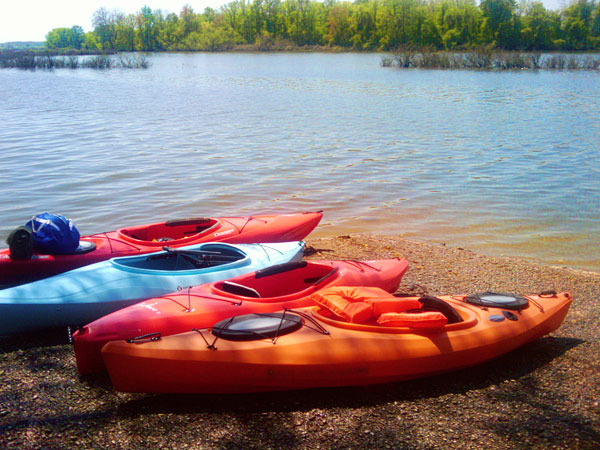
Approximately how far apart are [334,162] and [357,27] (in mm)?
66259

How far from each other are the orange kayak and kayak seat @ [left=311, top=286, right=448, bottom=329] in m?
0.01

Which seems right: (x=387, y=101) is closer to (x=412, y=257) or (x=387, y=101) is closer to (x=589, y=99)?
(x=589, y=99)

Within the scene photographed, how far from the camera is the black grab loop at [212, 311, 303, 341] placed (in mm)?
3518

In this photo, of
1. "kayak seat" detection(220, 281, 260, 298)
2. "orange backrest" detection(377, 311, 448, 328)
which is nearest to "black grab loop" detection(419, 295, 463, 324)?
"orange backrest" detection(377, 311, 448, 328)

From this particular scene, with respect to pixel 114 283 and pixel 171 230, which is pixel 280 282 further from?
pixel 171 230

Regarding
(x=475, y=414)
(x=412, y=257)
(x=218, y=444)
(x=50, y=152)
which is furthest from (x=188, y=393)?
(x=50, y=152)

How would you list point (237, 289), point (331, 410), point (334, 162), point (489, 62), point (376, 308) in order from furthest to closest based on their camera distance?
point (489, 62) < point (334, 162) < point (237, 289) < point (376, 308) < point (331, 410)

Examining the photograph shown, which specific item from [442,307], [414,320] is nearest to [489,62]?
[442,307]

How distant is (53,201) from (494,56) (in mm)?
31956

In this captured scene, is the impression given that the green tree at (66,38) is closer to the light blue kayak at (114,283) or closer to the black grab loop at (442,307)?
the light blue kayak at (114,283)

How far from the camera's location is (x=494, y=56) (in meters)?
34.8

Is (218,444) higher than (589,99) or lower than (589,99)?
lower

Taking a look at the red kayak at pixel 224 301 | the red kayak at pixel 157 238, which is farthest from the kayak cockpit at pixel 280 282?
the red kayak at pixel 157 238

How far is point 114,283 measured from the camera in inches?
183
